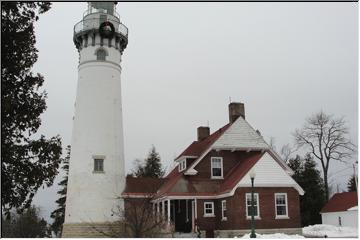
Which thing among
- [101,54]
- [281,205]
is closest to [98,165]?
[101,54]

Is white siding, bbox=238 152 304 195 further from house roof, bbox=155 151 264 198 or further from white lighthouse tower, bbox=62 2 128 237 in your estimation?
white lighthouse tower, bbox=62 2 128 237

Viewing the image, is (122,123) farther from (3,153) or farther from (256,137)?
(3,153)

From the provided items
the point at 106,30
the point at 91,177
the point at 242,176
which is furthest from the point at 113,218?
the point at 106,30

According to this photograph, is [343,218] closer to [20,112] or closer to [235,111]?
[235,111]

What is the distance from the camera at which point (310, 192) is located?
1526 inches

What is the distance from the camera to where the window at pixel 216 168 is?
2994 cm

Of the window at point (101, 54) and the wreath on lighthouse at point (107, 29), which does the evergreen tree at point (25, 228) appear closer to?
the window at point (101, 54)

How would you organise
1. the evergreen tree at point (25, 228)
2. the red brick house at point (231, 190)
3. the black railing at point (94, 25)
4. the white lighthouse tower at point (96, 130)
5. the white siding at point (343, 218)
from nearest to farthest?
the red brick house at point (231, 190) < the white lighthouse tower at point (96, 130) < the black railing at point (94, 25) < the white siding at point (343, 218) < the evergreen tree at point (25, 228)

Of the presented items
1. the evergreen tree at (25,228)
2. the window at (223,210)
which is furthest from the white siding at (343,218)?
the evergreen tree at (25,228)

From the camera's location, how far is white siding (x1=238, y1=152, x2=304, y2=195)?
27391 millimetres

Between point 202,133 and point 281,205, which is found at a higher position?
point 202,133

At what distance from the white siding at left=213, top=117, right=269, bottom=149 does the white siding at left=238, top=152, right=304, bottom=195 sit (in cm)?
281

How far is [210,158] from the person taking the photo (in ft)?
98.3

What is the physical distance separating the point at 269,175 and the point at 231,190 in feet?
8.36
